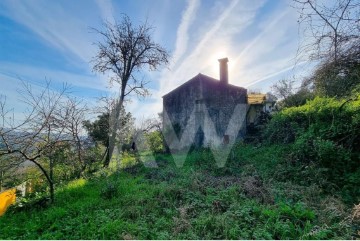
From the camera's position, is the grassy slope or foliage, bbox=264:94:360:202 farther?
foliage, bbox=264:94:360:202

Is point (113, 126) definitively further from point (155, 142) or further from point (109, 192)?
point (109, 192)

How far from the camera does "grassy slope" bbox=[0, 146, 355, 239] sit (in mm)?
4203

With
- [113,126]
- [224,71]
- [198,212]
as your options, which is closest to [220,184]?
[198,212]

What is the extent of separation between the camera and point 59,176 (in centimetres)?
1005

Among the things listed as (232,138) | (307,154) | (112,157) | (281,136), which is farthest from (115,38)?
(307,154)

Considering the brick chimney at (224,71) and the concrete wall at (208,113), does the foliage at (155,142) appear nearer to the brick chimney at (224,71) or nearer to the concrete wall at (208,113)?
the concrete wall at (208,113)

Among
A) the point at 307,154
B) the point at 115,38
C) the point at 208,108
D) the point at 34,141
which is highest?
the point at 115,38

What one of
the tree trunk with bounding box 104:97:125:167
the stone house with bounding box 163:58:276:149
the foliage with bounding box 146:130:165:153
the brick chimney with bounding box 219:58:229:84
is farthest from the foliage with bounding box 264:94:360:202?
the foliage with bounding box 146:130:165:153

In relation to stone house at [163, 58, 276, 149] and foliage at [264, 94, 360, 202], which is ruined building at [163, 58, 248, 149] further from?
foliage at [264, 94, 360, 202]

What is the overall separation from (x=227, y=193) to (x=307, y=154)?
367cm

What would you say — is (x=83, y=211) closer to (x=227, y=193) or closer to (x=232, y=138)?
(x=227, y=193)

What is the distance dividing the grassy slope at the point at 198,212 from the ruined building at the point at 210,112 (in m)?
9.29

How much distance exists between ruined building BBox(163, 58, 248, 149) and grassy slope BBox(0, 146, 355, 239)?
A: 9289mm

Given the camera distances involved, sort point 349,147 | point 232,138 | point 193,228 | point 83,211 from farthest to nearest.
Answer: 1. point 232,138
2. point 349,147
3. point 83,211
4. point 193,228
